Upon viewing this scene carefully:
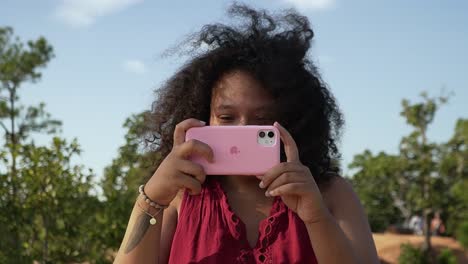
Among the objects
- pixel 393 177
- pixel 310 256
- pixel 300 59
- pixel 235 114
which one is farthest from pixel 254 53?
pixel 393 177

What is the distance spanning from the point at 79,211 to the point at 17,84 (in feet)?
38.6

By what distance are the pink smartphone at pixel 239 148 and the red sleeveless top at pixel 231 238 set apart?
0.56 ft

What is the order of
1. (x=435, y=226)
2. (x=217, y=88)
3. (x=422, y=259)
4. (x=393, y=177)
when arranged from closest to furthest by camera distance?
(x=217, y=88) < (x=422, y=259) < (x=393, y=177) < (x=435, y=226)

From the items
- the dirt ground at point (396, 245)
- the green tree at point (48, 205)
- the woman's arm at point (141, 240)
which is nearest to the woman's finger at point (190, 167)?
the woman's arm at point (141, 240)

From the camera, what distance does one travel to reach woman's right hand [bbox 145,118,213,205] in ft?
5.76

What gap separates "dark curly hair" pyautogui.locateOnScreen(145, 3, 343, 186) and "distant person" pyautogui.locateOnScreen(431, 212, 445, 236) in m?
24.7

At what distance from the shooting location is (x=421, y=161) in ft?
63.5

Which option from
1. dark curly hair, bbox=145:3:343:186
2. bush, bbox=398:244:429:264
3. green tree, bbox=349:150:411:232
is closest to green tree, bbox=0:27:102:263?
dark curly hair, bbox=145:3:343:186

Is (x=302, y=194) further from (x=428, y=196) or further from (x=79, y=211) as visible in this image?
(x=428, y=196)

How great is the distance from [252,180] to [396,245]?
17.8 meters

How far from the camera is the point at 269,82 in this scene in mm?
1986

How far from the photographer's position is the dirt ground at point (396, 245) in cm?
1859

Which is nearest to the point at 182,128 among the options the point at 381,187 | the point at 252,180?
the point at 252,180

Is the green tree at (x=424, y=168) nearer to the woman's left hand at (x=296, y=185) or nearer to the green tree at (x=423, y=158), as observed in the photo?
the green tree at (x=423, y=158)
